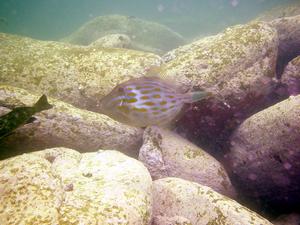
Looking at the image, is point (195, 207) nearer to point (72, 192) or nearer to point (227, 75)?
point (72, 192)

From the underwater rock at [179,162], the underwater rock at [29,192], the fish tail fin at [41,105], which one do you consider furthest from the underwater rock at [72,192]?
the underwater rock at [179,162]

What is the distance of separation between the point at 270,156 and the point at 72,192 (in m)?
3.26

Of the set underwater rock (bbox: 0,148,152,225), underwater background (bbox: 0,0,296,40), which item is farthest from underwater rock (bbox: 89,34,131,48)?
underwater background (bbox: 0,0,296,40)

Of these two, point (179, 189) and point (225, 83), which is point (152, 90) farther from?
point (225, 83)

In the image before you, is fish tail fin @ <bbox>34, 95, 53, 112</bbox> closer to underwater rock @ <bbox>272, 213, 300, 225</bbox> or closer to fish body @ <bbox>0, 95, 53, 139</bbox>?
fish body @ <bbox>0, 95, 53, 139</bbox>

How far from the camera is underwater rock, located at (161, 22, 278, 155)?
4598 millimetres

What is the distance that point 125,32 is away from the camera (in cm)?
1552

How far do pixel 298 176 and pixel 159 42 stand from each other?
1324 centimetres

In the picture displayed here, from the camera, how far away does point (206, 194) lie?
3.47 metres

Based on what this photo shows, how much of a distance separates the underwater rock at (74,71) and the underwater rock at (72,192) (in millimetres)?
2009

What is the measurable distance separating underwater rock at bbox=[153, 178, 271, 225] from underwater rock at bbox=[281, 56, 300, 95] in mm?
2755

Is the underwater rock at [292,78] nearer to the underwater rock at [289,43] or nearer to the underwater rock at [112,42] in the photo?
the underwater rock at [289,43]

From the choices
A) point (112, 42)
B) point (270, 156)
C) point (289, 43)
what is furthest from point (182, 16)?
point (270, 156)

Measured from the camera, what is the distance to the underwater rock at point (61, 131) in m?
4.06
